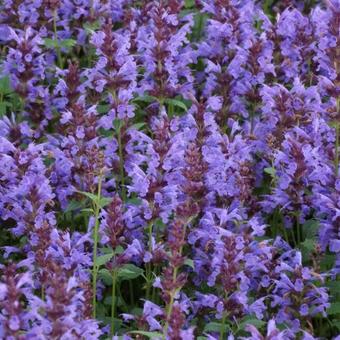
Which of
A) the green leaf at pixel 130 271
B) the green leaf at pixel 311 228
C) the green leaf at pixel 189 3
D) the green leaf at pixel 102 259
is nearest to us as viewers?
the green leaf at pixel 102 259

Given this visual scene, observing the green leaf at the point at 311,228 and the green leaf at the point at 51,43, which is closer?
the green leaf at the point at 311,228

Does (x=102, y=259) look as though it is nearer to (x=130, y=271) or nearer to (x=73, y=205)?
(x=130, y=271)

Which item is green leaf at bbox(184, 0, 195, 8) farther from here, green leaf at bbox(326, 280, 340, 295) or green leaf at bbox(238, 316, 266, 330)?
green leaf at bbox(238, 316, 266, 330)

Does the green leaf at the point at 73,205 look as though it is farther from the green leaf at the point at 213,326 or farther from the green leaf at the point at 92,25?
the green leaf at the point at 92,25

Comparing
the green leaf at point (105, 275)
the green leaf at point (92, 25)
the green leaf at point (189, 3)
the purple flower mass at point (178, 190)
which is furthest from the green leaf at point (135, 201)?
the green leaf at point (189, 3)

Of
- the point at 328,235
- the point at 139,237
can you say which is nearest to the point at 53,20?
the point at 139,237

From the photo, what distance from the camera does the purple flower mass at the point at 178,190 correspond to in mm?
5160

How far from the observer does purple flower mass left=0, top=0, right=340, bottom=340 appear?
5160 millimetres

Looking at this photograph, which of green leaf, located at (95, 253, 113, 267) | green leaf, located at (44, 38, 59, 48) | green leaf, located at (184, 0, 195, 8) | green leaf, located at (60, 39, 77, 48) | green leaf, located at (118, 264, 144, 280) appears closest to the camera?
green leaf, located at (95, 253, 113, 267)

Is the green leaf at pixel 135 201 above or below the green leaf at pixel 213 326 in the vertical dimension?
above

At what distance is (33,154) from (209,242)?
112cm

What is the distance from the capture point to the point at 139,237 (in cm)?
584

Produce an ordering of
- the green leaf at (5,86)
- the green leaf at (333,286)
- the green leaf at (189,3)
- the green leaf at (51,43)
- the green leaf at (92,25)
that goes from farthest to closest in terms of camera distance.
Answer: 1. the green leaf at (189,3)
2. the green leaf at (92,25)
3. the green leaf at (51,43)
4. the green leaf at (5,86)
5. the green leaf at (333,286)

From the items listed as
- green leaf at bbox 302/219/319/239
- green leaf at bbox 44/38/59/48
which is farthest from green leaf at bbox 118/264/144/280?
green leaf at bbox 44/38/59/48
